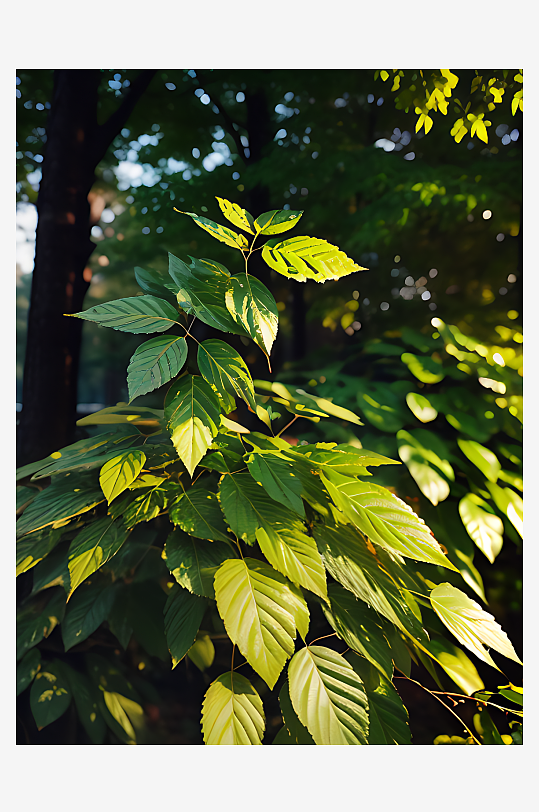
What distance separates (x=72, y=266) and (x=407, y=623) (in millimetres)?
1391

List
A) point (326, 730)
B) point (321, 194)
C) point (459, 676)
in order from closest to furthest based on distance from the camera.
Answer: point (326, 730)
point (459, 676)
point (321, 194)

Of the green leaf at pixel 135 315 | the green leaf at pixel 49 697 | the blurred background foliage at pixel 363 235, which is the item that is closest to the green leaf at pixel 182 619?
the green leaf at pixel 49 697

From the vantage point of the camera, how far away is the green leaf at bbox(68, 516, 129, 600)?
580 mm

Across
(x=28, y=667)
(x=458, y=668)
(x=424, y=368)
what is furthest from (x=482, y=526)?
(x=28, y=667)

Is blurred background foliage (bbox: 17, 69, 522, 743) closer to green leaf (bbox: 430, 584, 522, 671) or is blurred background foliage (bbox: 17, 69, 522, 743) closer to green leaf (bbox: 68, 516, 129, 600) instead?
green leaf (bbox: 430, 584, 522, 671)

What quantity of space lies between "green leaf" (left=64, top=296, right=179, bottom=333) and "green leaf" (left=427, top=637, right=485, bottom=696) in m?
0.77

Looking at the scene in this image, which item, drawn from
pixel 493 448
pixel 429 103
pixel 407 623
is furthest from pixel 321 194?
pixel 407 623

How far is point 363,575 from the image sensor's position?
0.59m

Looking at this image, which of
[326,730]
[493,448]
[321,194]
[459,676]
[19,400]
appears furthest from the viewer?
[321,194]

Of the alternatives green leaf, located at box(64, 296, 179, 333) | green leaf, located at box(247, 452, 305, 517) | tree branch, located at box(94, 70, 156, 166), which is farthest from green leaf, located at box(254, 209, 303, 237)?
tree branch, located at box(94, 70, 156, 166)

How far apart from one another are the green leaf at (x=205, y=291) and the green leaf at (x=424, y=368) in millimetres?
658

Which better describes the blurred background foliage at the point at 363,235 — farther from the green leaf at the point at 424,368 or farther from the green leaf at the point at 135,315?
the green leaf at the point at 135,315

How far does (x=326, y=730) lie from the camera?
52 centimetres

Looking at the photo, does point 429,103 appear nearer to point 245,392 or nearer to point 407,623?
point 245,392
